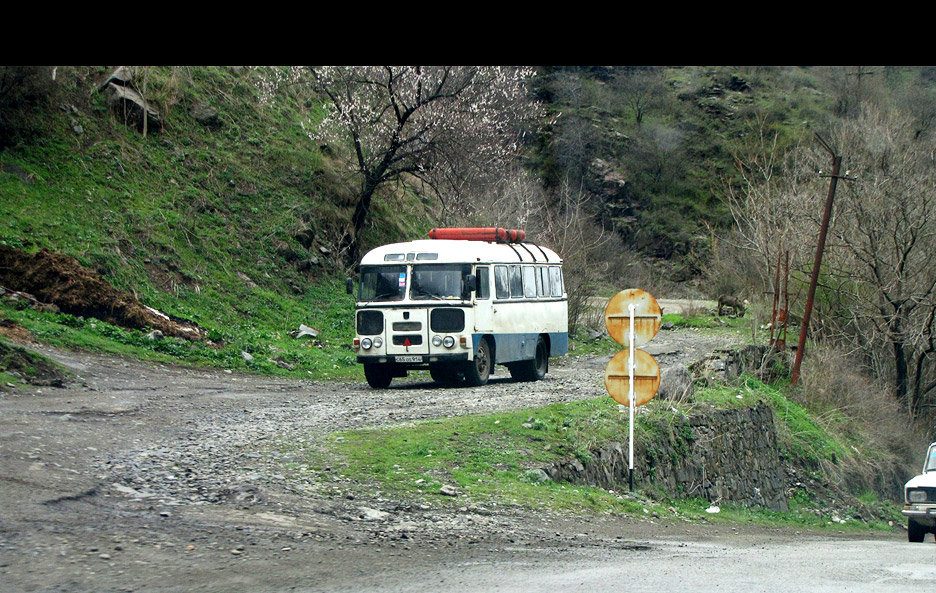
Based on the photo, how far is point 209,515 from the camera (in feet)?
28.9

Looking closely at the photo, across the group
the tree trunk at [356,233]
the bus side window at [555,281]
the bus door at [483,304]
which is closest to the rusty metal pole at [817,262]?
the bus side window at [555,281]

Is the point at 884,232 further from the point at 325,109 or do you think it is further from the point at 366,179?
the point at 325,109

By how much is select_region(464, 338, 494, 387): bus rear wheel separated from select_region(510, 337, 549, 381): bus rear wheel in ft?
6.81

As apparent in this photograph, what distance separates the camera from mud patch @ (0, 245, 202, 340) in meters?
20.4

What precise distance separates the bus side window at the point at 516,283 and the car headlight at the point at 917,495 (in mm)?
9446

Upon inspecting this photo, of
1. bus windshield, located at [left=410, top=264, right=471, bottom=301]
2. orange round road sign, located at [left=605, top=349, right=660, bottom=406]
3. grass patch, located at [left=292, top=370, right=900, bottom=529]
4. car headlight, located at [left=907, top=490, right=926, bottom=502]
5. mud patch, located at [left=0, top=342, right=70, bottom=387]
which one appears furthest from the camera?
bus windshield, located at [left=410, top=264, right=471, bottom=301]

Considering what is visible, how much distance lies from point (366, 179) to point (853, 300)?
17.3m

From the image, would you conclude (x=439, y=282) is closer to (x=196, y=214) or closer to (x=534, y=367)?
(x=534, y=367)

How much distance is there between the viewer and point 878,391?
30.3 meters

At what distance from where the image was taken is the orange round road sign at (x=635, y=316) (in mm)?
13648

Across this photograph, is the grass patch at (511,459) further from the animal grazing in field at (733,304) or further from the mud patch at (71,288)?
the animal grazing in field at (733,304)

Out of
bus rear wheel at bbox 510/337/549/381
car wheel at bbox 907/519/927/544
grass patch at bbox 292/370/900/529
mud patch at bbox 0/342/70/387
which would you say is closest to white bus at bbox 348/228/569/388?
bus rear wheel at bbox 510/337/549/381

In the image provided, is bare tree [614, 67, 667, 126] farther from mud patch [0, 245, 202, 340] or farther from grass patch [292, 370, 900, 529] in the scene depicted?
grass patch [292, 370, 900, 529]

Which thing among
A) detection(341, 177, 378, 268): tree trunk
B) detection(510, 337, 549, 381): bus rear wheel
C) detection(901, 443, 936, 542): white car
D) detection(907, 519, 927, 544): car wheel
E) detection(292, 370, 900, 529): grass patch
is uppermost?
detection(341, 177, 378, 268): tree trunk
